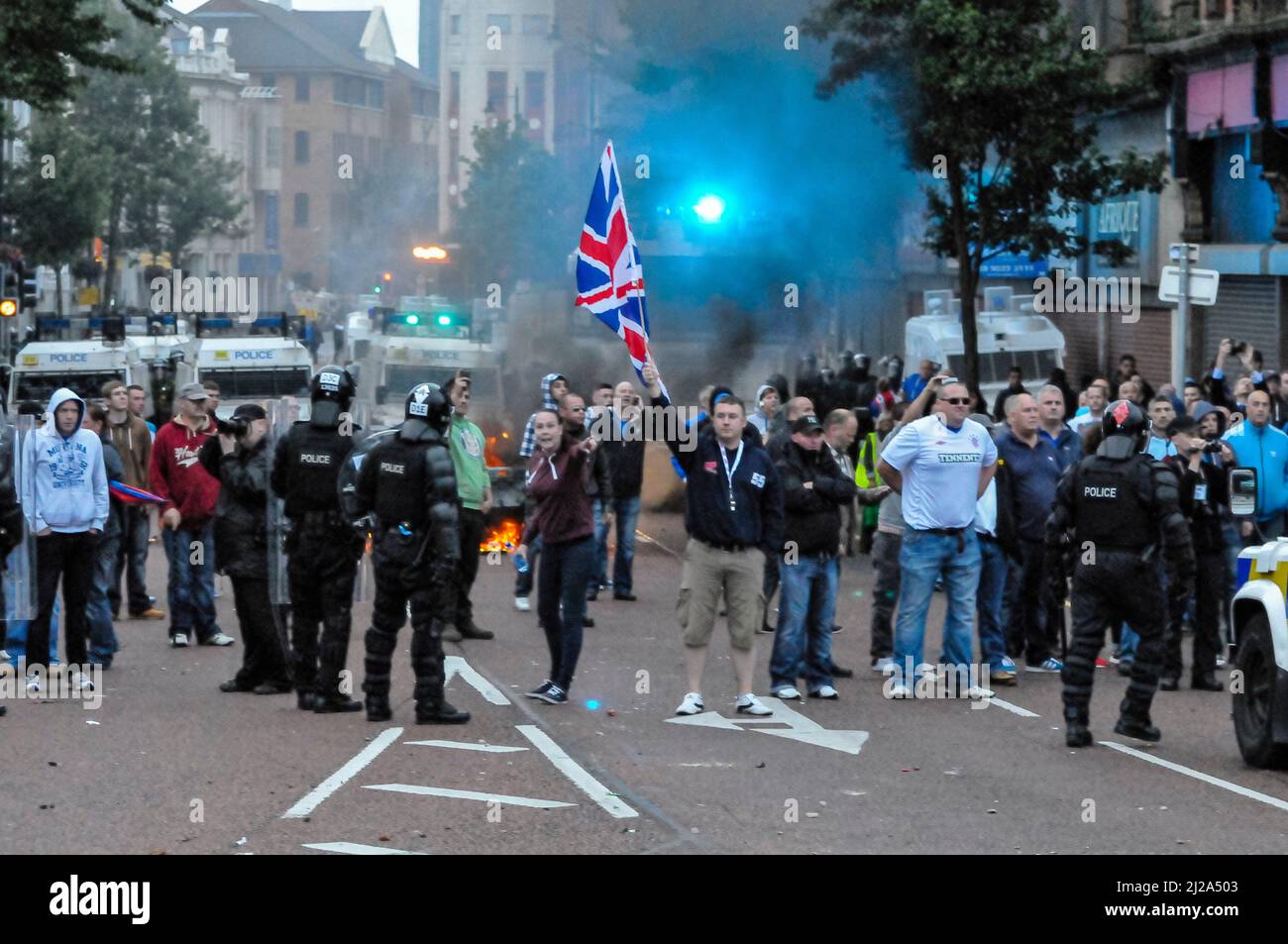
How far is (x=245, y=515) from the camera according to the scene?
11398mm

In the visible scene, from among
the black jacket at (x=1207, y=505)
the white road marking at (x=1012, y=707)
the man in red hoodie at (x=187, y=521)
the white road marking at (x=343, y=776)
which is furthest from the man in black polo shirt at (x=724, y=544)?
the man in red hoodie at (x=187, y=521)

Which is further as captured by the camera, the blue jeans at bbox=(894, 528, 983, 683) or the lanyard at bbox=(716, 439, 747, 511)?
the blue jeans at bbox=(894, 528, 983, 683)

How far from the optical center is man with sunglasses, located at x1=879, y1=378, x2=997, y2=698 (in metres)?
11.6

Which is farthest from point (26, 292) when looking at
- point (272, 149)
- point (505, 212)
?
point (272, 149)

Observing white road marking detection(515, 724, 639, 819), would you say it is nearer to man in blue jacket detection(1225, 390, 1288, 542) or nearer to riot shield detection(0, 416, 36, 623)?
riot shield detection(0, 416, 36, 623)

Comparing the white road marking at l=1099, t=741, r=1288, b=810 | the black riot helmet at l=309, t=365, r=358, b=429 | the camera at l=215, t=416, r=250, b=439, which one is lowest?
the white road marking at l=1099, t=741, r=1288, b=810

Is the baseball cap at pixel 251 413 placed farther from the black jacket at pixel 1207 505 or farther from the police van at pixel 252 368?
the police van at pixel 252 368

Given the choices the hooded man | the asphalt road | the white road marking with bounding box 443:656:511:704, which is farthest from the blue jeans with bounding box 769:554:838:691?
the hooded man

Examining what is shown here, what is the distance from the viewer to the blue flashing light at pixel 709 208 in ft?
97.4

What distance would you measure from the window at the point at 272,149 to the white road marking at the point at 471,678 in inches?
3457

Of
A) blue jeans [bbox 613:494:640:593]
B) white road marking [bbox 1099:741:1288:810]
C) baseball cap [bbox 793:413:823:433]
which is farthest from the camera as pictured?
blue jeans [bbox 613:494:640:593]

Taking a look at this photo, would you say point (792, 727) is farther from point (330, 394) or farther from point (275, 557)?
point (275, 557)

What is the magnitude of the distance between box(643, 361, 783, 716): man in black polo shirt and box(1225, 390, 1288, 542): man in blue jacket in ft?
12.0
